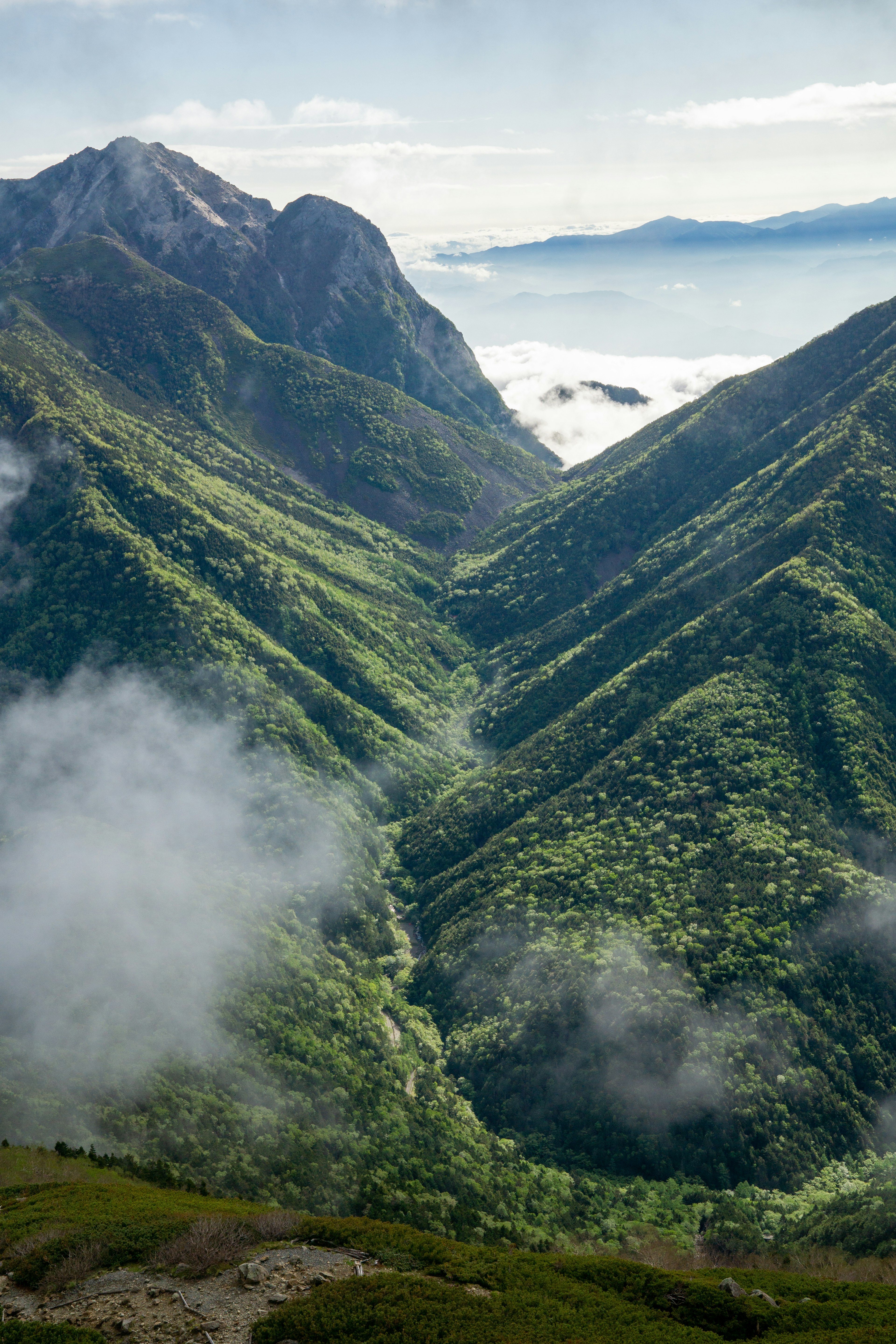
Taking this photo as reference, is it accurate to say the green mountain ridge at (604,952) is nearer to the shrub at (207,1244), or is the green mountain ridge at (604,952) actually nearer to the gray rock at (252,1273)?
the shrub at (207,1244)

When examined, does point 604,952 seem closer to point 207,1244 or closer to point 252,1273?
point 207,1244

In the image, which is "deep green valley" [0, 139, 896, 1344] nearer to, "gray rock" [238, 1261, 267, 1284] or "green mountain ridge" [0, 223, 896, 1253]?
"green mountain ridge" [0, 223, 896, 1253]

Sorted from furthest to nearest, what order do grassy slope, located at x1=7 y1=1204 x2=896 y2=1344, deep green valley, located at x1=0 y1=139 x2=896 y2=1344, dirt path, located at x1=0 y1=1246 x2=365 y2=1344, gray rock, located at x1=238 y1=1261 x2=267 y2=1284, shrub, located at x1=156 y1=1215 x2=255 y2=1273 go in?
deep green valley, located at x1=0 y1=139 x2=896 y2=1344
shrub, located at x1=156 y1=1215 x2=255 y2=1273
gray rock, located at x1=238 y1=1261 x2=267 y2=1284
grassy slope, located at x1=7 y1=1204 x2=896 y2=1344
dirt path, located at x1=0 y1=1246 x2=365 y2=1344

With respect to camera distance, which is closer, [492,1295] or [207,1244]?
[207,1244]

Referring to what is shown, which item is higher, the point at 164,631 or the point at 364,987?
the point at 164,631

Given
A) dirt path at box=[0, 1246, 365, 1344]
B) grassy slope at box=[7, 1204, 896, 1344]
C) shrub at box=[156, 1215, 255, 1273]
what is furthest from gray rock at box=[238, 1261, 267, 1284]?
grassy slope at box=[7, 1204, 896, 1344]

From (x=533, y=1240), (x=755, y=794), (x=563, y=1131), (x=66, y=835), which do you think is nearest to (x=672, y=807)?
(x=755, y=794)

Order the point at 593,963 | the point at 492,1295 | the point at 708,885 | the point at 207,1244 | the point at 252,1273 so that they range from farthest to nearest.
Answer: the point at 708,885, the point at 593,963, the point at 492,1295, the point at 207,1244, the point at 252,1273

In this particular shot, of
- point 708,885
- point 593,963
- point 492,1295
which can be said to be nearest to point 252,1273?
point 492,1295

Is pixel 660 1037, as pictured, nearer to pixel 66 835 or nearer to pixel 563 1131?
pixel 563 1131
